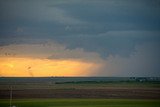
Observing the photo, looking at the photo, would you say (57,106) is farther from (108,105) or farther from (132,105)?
(132,105)

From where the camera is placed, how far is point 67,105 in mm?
25781

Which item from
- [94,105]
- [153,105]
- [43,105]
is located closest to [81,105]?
[94,105]

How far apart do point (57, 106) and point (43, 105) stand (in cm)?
109

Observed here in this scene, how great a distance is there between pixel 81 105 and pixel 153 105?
16.4 feet

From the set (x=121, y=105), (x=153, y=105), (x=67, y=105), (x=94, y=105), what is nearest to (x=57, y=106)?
(x=67, y=105)

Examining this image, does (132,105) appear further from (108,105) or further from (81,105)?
(81,105)

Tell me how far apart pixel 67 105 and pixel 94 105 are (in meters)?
1.93

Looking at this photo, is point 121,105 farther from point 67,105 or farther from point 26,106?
point 26,106

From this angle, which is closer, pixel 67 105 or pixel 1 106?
pixel 1 106

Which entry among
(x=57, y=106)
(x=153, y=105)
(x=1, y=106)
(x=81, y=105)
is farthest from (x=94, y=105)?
(x=1, y=106)

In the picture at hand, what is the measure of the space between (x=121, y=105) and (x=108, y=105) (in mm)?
916

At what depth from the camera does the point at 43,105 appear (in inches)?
1006

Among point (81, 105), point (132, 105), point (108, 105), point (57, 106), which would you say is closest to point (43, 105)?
point (57, 106)

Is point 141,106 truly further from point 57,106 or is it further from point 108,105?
point 57,106
